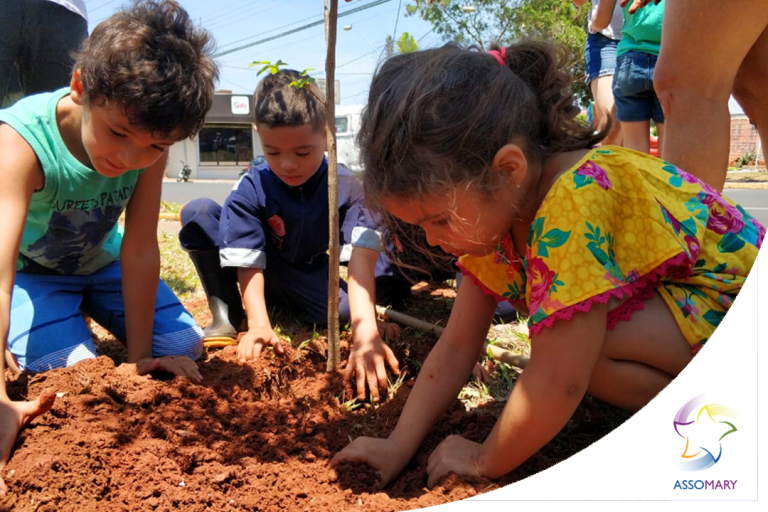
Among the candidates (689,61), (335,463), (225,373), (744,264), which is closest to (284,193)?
(225,373)

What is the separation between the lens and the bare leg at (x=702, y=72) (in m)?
2.01

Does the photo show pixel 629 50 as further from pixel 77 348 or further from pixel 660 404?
pixel 77 348

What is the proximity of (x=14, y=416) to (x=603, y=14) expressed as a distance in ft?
11.6

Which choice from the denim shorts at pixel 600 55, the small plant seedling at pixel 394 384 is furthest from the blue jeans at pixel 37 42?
the denim shorts at pixel 600 55

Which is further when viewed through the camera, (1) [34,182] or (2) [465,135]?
(1) [34,182]

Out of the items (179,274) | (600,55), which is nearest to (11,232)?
(179,274)

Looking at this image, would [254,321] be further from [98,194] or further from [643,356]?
[643,356]

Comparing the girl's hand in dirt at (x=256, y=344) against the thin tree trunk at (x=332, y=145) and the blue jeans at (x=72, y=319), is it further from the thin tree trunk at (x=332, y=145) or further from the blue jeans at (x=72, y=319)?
the thin tree trunk at (x=332, y=145)

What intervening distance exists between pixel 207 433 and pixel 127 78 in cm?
117

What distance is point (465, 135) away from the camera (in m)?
1.42

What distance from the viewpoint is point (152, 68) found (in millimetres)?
2021

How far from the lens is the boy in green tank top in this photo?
198cm

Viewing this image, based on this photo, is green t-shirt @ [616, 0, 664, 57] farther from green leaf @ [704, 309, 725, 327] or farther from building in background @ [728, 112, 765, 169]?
building in background @ [728, 112, 765, 169]

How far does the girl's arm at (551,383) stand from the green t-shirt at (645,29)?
8.38ft
